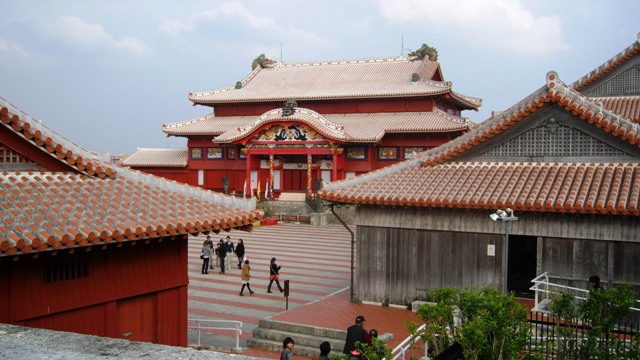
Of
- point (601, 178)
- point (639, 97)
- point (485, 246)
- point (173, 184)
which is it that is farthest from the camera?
point (639, 97)

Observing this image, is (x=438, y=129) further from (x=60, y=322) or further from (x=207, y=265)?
(x=60, y=322)

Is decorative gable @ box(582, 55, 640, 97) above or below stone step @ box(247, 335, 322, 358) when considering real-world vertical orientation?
above

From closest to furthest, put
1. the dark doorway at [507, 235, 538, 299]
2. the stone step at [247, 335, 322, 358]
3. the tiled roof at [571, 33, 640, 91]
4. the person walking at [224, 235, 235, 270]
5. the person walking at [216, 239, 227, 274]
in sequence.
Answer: the stone step at [247, 335, 322, 358] → the dark doorway at [507, 235, 538, 299] → the person walking at [216, 239, 227, 274] → the person walking at [224, 235, 235, 270] → the tiled roof at [571, 33, 640, 91]

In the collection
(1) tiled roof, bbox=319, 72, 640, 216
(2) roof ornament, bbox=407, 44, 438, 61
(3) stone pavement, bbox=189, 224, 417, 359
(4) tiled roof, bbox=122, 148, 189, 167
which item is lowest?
(3) stone pavement, bbox=189, 224, 417, 359

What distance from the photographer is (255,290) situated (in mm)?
20500

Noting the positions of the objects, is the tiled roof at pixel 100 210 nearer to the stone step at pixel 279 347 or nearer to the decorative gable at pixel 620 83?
the stone step at pixel 279 347

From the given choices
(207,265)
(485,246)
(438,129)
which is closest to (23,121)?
(485,246)

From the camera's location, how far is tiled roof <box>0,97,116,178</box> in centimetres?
961

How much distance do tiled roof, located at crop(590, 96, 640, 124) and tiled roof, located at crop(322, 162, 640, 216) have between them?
929 cm

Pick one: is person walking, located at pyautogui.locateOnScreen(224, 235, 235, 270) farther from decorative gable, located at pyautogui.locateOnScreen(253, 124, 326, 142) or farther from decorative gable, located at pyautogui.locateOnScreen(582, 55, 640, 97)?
decorative gable, located at pyautogui.locateOnScreen(253, 124, 326, 142)

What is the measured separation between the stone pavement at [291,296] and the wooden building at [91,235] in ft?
12.5

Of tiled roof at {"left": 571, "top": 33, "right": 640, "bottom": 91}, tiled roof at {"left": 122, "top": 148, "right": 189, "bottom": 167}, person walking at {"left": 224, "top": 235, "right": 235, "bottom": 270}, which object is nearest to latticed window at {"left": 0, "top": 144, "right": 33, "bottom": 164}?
person walking at {"left": 224, "top": 235, "right": 235, "bottom": 270}

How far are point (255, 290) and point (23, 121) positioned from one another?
12005 mm

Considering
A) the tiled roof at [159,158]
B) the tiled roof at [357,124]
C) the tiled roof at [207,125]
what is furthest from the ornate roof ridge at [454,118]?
the tiled roof at [159,158]
